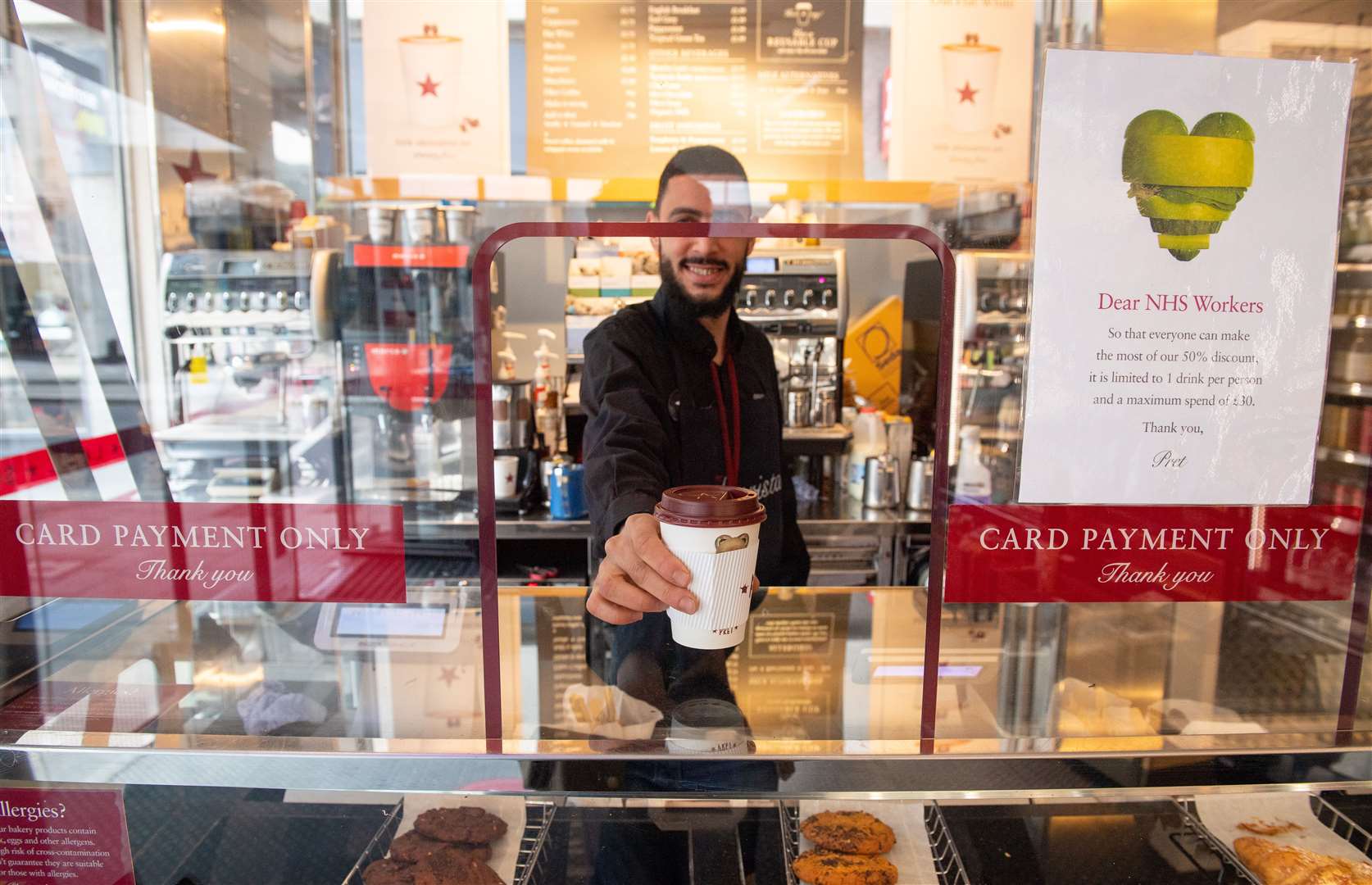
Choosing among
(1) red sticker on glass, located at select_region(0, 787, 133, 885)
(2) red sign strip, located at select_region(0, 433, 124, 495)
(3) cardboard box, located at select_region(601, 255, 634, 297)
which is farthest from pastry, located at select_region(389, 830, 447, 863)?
(3) cardboard box, located at select_region(601, 255, 634, 297)

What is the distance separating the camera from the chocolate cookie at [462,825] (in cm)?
114

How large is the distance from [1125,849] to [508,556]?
101 inches

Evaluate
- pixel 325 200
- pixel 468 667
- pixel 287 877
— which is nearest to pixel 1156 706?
pixel 468 667

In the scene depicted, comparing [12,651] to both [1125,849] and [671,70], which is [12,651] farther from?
[671,70]

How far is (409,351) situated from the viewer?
10.2 ft

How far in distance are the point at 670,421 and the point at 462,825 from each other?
82cm

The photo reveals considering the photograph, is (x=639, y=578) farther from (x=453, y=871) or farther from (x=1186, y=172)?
(x=1186, y=172)

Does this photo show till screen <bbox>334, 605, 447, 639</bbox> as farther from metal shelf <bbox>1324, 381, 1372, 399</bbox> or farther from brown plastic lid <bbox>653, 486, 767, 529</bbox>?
metal shelf <bbox>1324, 381, 1372, 399</bbox>

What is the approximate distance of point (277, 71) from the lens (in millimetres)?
3029

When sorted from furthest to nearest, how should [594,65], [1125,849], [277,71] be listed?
[277,71]
[594,65]
[1125,849]

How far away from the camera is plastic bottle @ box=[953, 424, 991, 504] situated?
1.11m

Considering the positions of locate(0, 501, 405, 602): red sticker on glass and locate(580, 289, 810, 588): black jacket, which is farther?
locate(580, 289, 810, 588): black jacket

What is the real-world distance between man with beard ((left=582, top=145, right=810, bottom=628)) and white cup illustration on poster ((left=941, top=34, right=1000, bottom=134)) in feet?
4.48

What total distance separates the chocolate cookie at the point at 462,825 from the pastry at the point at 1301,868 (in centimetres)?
95
